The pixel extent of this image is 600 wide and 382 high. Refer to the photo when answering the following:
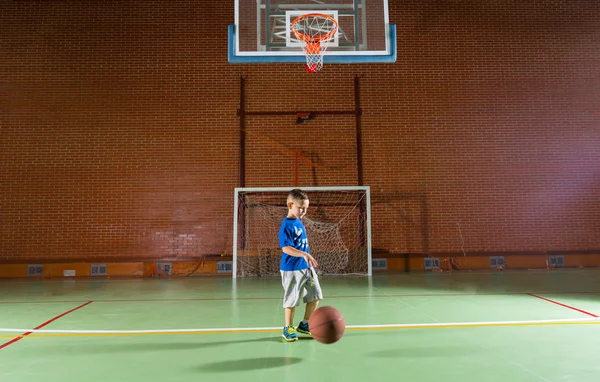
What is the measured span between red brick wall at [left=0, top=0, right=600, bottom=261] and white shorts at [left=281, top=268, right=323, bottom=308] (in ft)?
22.5

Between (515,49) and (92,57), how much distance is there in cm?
1167

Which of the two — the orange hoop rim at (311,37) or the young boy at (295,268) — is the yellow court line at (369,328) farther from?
the orange hoop rim at (311,37)

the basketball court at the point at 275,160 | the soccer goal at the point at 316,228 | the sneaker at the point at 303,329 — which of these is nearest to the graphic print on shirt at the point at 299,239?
the sneaker at the point at 303,329

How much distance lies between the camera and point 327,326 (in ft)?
10.1

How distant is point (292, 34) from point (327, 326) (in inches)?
257

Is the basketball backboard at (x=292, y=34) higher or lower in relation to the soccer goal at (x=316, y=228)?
higher

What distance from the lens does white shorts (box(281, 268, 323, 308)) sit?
3.63m

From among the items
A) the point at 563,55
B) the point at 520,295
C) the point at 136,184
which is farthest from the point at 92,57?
the point at 563,55

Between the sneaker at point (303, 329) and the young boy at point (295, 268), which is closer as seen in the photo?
the young boy at point (295, 268)

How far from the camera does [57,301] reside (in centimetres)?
623

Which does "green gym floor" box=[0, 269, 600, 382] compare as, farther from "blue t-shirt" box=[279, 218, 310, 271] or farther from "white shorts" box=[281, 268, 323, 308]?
"blue t-shirt" box=[279, 218, 310, 271]

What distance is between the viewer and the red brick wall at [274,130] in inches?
404

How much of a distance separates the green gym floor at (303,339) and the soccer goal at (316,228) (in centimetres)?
280

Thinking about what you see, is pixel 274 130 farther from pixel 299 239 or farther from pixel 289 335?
pixel 289 335
